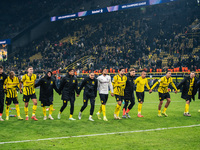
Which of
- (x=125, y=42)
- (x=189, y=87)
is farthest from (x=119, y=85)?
(x=125, y=42)

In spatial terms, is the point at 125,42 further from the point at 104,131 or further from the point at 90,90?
the point at 104,131

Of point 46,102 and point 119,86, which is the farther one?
point 119,86

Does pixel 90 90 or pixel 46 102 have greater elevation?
pixel 90 90

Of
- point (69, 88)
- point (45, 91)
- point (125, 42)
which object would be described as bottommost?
point (45, 91)

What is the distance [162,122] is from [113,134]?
122 inches

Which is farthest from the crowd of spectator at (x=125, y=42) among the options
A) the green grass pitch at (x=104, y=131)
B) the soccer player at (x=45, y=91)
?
the soccer player at (x=45, y=91)

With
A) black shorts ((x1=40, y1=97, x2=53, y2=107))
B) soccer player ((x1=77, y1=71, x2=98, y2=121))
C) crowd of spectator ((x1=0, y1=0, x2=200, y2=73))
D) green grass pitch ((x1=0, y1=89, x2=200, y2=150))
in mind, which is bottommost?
green grass pitch ((x1=0, y1=89, x2=200, y2=150))

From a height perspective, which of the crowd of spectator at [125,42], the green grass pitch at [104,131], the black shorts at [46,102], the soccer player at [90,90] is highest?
the crowd of spectator at [125,42]

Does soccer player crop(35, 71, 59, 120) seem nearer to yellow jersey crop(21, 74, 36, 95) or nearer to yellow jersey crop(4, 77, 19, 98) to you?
yellow jersey crop(21, 74, 36, 95)

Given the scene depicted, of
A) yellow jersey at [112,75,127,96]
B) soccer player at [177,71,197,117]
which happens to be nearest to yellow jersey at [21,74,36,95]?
yellow jersey at [112,75,127,96]

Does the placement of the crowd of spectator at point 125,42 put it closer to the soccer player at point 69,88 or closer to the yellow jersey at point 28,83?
the soccer player at point 69,88

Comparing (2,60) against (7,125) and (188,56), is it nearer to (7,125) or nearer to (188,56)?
(188,56)

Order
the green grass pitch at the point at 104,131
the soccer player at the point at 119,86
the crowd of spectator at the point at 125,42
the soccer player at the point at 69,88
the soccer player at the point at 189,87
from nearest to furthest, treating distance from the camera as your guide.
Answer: the green grass pitch at the point at 104,131 → the soccer player at the point at 69,88 → the soccer player at the point at 119,86 → the soccer player at the point at 189,87 → the crowd of spectator at the point at 125,42

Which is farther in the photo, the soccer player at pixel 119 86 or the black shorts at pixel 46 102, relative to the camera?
the soccer player at pixel 119 86
